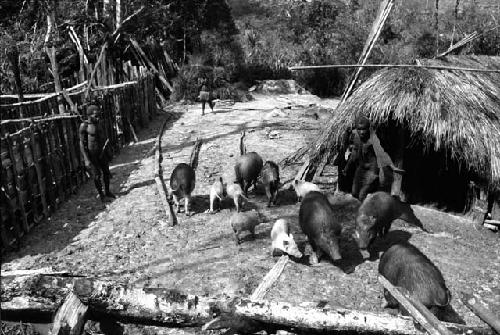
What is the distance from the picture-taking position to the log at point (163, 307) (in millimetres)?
3924

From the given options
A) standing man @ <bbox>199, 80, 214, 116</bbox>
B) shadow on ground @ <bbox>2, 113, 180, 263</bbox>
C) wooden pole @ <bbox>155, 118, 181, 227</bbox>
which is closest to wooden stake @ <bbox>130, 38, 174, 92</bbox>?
standing man @ <bbox>199, 80, 214, 116</bbox>

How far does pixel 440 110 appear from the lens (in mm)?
9211

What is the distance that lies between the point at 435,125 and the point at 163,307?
6702 millimetres

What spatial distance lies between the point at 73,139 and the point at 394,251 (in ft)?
25.1

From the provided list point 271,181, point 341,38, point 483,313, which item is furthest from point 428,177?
point 341,38

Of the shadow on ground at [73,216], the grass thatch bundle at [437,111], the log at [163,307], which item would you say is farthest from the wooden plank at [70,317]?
the grass thatch bundle at [437,111]

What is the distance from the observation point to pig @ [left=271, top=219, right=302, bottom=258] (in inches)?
290

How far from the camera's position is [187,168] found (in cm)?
985

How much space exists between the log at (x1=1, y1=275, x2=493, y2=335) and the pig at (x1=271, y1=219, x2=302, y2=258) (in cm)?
334

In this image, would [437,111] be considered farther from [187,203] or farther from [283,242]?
[187,203]

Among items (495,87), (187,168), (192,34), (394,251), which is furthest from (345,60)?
(394,251)

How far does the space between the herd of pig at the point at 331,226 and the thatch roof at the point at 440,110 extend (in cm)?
142

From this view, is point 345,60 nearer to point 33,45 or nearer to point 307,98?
point 307,98

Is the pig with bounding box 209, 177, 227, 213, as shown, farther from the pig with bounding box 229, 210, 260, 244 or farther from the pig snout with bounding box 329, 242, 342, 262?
the pig snout with bounding box 329, 242, 342, 262
